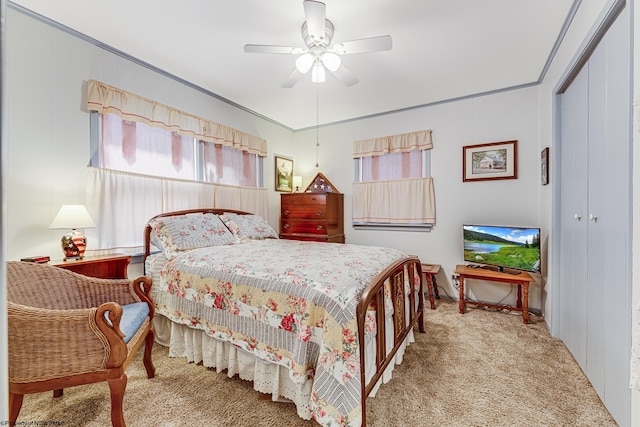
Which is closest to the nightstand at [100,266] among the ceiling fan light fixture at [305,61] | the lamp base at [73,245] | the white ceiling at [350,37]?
the lamp base at [73,245]

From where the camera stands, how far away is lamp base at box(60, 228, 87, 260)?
81.4 inches

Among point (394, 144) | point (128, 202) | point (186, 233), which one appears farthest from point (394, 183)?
point (128, 202)

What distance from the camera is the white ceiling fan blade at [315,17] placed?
1635mm

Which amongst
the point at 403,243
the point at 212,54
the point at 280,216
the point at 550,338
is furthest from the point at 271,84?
the point at 550,338

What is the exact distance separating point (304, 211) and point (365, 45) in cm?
251

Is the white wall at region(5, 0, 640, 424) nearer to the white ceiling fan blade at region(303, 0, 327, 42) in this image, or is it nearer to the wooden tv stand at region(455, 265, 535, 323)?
the wooden tv stand at region(455, 265, 535, 323)

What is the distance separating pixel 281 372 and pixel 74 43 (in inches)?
119

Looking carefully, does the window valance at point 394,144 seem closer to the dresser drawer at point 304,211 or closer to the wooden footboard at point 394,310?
the dresser drawer at point 304,211

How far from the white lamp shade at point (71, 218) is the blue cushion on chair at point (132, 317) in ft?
2.53

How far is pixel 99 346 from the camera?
1.32 m

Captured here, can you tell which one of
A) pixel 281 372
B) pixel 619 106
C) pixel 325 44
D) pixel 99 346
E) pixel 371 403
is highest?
pixel 325 44

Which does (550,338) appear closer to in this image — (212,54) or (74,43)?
(212,54)

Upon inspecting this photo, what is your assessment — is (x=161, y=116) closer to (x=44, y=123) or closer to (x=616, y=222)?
(x=44, y=123)

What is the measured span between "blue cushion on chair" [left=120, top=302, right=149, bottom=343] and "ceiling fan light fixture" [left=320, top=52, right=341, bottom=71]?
2.16m
